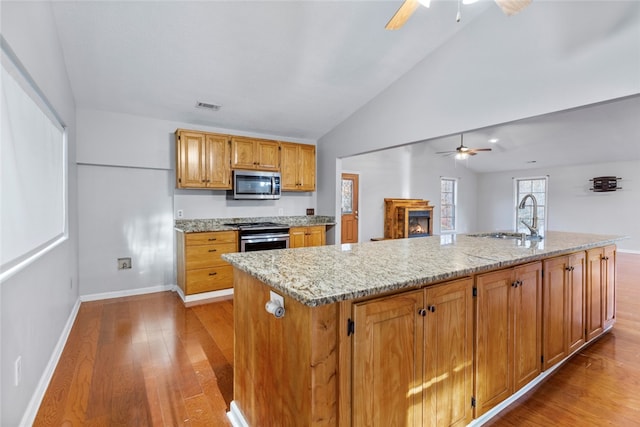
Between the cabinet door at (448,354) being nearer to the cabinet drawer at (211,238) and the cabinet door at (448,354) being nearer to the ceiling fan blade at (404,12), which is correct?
the ceiling fan blade at (404,12)

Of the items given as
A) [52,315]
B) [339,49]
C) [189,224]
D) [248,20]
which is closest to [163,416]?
[52,315]

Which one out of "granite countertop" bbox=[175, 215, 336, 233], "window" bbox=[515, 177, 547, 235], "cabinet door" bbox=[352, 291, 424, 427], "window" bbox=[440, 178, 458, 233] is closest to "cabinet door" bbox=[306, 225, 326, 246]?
"granite countertop" bbox=[175, 215, 336, 233]

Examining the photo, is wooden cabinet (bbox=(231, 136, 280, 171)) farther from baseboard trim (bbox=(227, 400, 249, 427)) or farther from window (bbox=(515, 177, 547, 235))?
window (bbox=(515, 177, 547, 235))

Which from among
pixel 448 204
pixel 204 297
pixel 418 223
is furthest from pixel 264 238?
pixel 448 204

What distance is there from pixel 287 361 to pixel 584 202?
9.70 meters

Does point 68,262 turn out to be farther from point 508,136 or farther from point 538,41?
point 508,136

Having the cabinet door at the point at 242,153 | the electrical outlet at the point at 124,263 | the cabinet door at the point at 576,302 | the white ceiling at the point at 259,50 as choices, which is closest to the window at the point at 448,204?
the white ceiling at the point at 259,50

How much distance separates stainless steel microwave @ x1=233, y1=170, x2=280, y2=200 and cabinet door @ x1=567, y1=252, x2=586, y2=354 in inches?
139

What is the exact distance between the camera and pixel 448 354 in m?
1.46

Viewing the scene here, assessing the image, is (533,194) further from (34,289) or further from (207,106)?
(34,289)

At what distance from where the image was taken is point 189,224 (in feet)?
13.8

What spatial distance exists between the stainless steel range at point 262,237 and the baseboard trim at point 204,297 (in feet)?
2.04

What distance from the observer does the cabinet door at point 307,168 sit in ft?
16.2

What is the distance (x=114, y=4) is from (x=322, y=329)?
292 centimetres
